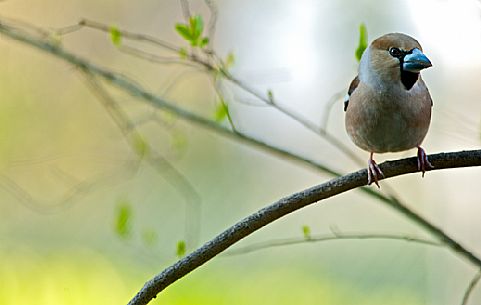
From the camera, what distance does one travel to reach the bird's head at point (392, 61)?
0.68 m

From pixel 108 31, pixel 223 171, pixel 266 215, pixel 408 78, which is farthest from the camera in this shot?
pixel 223 171

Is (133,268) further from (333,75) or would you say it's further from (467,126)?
(467,126)

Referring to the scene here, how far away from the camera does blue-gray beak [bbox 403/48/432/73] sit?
25.8 inches

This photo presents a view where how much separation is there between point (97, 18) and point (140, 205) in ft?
1.31

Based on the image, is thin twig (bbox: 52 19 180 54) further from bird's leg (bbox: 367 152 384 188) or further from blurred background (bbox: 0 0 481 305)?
bird's leg (bbox: 367 152 384 188)

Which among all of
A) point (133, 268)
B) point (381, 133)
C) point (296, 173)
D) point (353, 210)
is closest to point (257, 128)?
point (296, 173)

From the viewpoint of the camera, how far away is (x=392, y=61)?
2.34 feet

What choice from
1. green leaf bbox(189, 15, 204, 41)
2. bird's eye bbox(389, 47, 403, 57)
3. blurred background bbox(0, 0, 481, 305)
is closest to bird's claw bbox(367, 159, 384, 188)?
bird's eye bbox(389, 47, 403, 57)

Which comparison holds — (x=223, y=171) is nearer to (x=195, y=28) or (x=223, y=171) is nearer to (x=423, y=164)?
(x=195, y=28)

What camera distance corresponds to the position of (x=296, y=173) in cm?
143

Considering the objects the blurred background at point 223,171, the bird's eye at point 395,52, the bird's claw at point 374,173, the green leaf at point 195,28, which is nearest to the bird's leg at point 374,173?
the bird's claw at point 374,173

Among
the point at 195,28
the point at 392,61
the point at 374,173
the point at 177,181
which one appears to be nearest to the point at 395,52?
the point at 392,61

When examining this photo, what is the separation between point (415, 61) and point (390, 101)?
0.25 ft

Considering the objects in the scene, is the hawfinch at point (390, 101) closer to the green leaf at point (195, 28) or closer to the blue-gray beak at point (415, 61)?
the blue-gray beak at point (415, 61)
